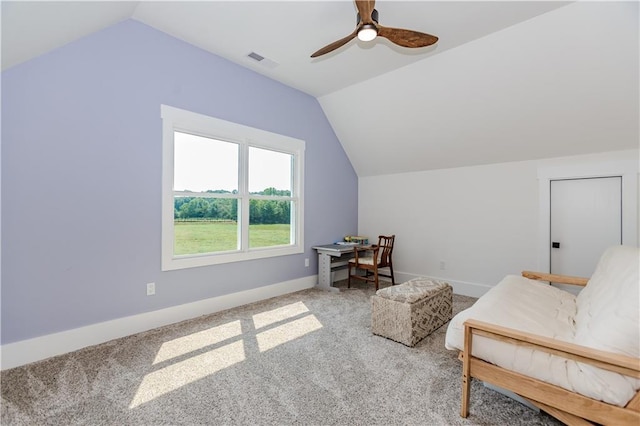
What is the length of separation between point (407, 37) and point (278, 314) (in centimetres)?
299

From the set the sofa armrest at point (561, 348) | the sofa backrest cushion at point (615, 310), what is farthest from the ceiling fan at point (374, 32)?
the sofa armrest at point (561, 348)

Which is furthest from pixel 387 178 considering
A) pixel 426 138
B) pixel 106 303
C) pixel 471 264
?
pixel 106 303

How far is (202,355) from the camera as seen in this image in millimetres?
2389

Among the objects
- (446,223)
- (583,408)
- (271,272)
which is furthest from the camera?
(446,223)

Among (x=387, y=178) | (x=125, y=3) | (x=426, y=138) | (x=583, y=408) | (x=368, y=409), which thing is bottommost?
(x=368, y=409)

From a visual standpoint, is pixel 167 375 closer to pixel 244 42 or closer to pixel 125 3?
pixel 125 3

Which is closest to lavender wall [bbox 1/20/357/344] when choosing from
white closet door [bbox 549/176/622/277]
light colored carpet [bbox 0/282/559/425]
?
light colored carpet [bbox 0/282/559/425]

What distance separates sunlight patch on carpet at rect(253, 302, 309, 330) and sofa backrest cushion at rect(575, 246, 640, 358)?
8.16ft

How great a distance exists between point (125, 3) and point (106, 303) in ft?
8.40

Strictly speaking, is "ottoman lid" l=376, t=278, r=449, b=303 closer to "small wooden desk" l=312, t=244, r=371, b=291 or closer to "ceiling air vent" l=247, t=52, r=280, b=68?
"small wooden desk" l=312, t=244, r=371, b=291

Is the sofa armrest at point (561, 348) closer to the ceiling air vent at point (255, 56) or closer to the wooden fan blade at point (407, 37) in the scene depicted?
the wooden fan blade at point (407, 37)

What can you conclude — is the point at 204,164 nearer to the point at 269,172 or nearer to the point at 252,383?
the point at 269,172

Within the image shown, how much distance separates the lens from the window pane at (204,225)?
3.17 metres

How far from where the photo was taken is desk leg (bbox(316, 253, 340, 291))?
4.31 meters
